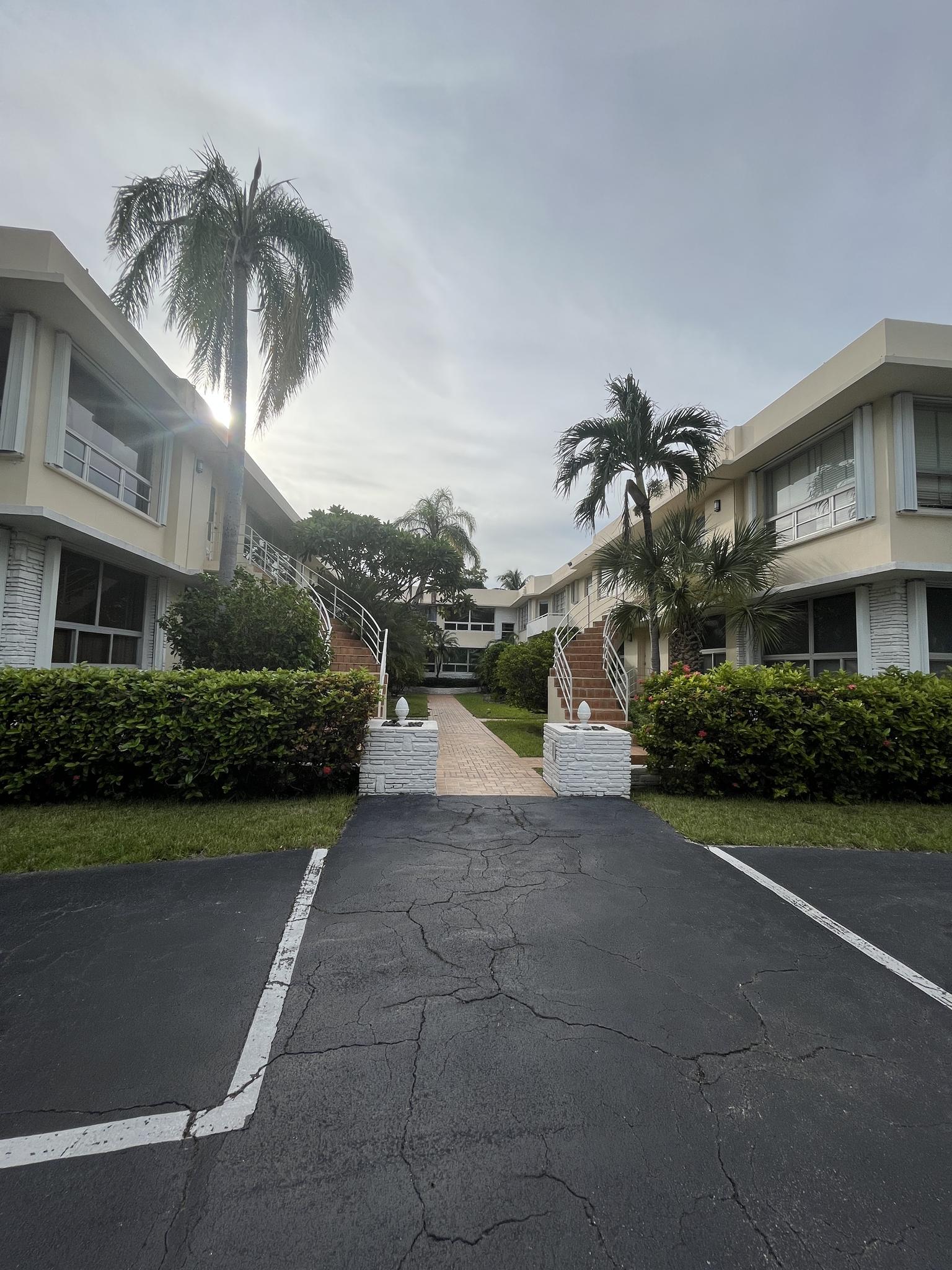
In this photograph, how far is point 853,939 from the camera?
10.2 ft

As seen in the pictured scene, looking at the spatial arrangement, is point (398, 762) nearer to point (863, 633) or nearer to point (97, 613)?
point (97, 613)

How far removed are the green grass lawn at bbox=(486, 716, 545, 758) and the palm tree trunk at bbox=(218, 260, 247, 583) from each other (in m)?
5.84

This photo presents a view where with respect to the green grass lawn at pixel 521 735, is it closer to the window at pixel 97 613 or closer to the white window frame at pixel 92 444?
the window at pixel 97 613

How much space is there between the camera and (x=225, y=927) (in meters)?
3.09

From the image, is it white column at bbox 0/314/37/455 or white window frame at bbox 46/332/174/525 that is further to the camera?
white window frame at bbox 46/332/174/525

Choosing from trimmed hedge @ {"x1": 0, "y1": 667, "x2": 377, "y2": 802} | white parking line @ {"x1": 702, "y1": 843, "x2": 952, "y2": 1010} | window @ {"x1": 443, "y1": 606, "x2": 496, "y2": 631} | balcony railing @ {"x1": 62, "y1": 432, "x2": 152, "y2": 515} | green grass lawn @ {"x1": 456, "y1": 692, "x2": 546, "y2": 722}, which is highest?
window @ {"x1": 443, "y1": 606, "x2": 496, "y2": 631}

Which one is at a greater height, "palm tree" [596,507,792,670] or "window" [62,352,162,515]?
"window" [62,352,162,515]

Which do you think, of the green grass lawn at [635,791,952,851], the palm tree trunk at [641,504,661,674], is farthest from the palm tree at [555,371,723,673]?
the green grass lawn at [635,791,952,851]

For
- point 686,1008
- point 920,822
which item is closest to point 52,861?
point 686,1008

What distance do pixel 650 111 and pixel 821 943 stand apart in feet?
33.7

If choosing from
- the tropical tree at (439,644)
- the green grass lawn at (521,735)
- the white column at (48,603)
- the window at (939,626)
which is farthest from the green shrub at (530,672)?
the white column at (48,603)

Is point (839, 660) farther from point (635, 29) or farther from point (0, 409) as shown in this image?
point (0, 409)

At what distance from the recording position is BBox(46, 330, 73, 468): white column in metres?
7.02

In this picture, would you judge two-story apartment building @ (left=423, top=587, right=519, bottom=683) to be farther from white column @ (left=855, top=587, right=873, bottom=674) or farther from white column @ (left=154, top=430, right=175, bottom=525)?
white column @ (left=855, top=587, right=873, bottom=674)
